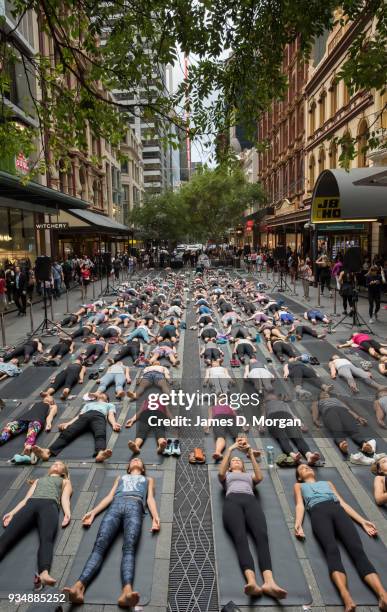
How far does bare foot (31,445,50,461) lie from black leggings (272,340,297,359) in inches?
263

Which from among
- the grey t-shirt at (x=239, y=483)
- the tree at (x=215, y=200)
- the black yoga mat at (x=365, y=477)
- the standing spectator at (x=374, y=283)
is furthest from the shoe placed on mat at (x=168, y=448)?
the tree at (x=215, y=200)

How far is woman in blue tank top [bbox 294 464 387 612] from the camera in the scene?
424 centimetres

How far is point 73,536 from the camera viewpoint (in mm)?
5164

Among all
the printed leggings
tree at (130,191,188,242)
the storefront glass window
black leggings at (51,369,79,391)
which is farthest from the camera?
tree at (130,191,188,242)

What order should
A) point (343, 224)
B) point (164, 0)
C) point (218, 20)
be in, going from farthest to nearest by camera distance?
1. point (343, 224)
2. point (218, 20)
3. point (164, 0)

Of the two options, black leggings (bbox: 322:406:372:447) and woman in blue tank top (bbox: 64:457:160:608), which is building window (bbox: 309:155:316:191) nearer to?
black leggings (bbox: 322:406:372:447)

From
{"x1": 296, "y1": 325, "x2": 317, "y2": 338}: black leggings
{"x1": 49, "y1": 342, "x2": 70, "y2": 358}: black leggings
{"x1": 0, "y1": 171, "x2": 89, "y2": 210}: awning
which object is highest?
{"x1": 0, "y1": 171, "x2": 89, "y2": 210}: awning

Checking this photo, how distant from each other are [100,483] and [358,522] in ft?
10.6

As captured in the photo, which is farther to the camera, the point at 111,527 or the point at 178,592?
the point at 111,527

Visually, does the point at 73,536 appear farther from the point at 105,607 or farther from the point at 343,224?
the point at 343,224

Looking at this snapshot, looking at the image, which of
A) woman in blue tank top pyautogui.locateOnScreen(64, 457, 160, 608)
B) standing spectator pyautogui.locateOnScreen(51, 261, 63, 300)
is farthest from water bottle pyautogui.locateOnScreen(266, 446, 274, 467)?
standing spectator pyautogui.locateOnScreen(51, 261, 63, 300)

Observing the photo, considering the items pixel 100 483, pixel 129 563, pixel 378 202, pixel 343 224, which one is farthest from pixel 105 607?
pixel 343 224

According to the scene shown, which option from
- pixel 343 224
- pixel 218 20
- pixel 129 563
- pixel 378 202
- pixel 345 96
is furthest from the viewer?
pixel 345 96

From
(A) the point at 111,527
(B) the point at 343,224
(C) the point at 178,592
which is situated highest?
(B) the point at 343,224
